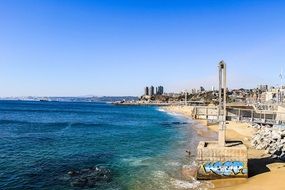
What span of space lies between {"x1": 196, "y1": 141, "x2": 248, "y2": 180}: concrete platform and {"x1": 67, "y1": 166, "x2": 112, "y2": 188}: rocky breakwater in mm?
7558

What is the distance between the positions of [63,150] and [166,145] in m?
13.8

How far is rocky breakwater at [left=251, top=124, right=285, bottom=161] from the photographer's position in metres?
33.4

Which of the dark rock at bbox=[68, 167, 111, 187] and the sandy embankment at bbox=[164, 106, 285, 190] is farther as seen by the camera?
the dark rock at bbox=[68, 167, 111, 187]

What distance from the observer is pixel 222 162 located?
24953 mm

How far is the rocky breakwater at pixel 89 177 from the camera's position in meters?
Answer: 24.8

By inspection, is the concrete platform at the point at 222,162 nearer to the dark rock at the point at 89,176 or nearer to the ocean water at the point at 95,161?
the ocean water at the point at 95,161

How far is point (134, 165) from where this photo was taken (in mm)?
31531

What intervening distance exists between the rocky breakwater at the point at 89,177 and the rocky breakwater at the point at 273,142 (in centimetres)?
1683

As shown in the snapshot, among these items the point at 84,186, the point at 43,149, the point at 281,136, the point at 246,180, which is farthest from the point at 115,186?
the point at 281,136

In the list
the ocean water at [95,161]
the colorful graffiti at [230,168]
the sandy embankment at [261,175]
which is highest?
the colorful graffiti at [230,168]

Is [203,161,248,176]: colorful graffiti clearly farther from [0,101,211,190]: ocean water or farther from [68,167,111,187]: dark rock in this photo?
[68,167,111,187]: dark rock

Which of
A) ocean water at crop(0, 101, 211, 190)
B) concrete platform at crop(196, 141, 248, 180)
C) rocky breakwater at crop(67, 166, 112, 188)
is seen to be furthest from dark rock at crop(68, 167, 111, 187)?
concrete platform at crop(196, 141, 248, 180)

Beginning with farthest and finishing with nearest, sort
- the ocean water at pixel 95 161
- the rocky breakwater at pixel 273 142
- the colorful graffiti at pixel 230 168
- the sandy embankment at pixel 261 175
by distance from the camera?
the rocky breakwater at pixel 273 142 < the ocean water at pixel 95 161 < the colorful graffiti at pixel 230 168 < the sandy embankment at pixel 261 175

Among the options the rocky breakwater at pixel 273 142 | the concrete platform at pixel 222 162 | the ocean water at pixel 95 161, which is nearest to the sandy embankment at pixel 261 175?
the concrete platform at pixel 222 162
